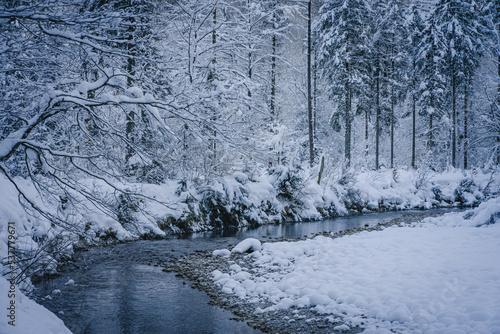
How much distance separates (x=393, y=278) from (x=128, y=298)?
488cm

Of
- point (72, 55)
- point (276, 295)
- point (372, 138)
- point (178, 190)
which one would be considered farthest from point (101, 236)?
point (372, 138)

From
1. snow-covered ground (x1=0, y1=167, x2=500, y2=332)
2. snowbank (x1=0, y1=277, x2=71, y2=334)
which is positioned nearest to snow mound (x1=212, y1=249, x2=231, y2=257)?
snow-covered ground (x1=0, y1=167, x2=500, y2=332)

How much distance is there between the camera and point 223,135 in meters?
4.16

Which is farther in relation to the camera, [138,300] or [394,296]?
[138,300]

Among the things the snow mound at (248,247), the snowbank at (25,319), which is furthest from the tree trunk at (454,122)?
the snowbank at (25,319)

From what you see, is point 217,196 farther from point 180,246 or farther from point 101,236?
point 101,236

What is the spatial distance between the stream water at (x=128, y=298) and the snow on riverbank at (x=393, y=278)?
881 mm

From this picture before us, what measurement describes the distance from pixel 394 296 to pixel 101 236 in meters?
8.76

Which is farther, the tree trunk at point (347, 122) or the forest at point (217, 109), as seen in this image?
the tree trunk at point (347, 122)

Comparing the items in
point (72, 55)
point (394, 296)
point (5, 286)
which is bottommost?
point (394, 296)

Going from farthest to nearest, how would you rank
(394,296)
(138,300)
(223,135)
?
1. (138,300)
2. (394,296)
3. (223,135)

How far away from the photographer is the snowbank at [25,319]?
3025 mm

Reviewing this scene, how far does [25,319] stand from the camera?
11.1 feet

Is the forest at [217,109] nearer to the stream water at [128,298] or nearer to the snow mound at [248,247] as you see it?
the stream water at [128,298]
